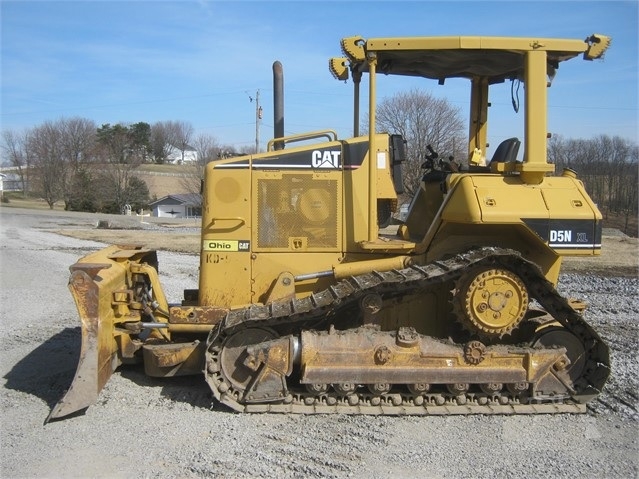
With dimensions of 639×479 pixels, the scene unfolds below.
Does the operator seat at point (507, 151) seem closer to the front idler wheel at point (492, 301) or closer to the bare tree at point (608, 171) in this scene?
the front idler wheel at point (492, 301)

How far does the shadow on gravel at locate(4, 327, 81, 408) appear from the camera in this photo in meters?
5.64

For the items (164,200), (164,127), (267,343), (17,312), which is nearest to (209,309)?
(267,343)

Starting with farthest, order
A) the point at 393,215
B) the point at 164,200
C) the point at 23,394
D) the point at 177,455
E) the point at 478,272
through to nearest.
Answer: the point at 164,200 < the point at 393,215 < the point at 23,394 < the point at 478,272 < the point at 177,455

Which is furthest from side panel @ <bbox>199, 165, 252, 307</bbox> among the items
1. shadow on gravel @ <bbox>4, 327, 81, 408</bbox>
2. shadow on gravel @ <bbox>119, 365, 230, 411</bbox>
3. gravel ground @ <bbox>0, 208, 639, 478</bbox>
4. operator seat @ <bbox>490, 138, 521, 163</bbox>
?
operator seat @ <bbox>490, 138, 521, 163</bbox>

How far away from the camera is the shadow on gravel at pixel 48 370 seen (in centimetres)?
564

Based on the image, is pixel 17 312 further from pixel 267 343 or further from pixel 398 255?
pixel 398 255

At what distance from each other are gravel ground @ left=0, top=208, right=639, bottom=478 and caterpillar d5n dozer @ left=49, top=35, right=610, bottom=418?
0.65 feet

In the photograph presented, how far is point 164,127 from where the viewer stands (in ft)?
312

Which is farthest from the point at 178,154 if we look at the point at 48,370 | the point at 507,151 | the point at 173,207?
the point at 507,151

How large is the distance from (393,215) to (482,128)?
166 cm

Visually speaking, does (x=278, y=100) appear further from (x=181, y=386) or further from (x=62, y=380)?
(x=62, y=380)

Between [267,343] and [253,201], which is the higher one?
[253,201]

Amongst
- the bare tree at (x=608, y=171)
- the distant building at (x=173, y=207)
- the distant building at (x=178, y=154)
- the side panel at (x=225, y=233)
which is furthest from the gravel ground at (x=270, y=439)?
the distant building at (x=178, y=154)

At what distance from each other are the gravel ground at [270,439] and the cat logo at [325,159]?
2333 millimetres
